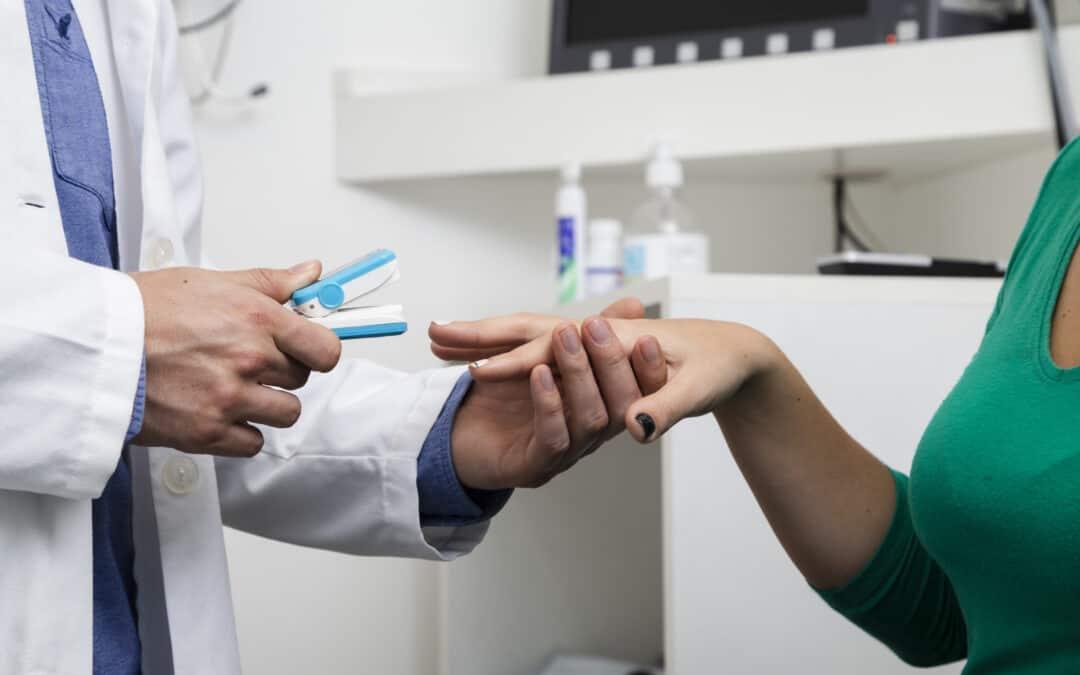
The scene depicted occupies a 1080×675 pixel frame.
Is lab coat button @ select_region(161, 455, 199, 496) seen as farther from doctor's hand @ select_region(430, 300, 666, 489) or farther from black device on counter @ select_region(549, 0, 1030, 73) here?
black device on counter @ select_region(549, 0, 1030, 73)

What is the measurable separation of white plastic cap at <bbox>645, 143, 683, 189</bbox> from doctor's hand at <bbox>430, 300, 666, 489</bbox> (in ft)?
1.80

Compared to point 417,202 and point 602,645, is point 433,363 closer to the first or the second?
point 417,202

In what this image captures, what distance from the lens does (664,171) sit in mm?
1361

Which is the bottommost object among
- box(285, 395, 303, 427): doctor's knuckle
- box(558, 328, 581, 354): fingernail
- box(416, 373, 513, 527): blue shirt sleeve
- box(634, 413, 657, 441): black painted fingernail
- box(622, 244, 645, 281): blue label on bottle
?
box(416, 373, 513, 527): blue shirt sleeve

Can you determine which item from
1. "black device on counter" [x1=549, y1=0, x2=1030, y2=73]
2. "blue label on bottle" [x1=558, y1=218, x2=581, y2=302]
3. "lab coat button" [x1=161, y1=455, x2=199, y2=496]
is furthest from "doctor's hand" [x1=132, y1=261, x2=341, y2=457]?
"black device on counter" [x1=549, y1=0, x2=1030, y2=73]

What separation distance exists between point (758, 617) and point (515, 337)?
1.40 ft

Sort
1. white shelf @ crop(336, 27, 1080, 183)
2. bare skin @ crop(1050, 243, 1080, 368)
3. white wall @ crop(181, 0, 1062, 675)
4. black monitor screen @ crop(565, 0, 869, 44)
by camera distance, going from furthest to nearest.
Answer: white wall @ crop(181, 0, 1062, 675)
black monitor screen @ crop(565, 0, 869, 44)
white shelf @ crop(336, 27, 1080, 183)
bare skin @ crop(1050, 243, 1080, 368)

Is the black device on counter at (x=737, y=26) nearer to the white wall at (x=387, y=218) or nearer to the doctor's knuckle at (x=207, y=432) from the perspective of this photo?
the white wall at (x=387, y=218)

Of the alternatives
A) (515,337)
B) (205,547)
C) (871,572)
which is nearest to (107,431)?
(205,547)

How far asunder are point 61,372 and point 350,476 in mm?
266

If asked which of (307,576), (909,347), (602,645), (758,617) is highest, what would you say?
(909,347)

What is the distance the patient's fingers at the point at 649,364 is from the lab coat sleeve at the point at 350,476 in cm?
16

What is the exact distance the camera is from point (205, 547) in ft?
2.48

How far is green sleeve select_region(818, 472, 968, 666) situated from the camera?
0.83 metres
